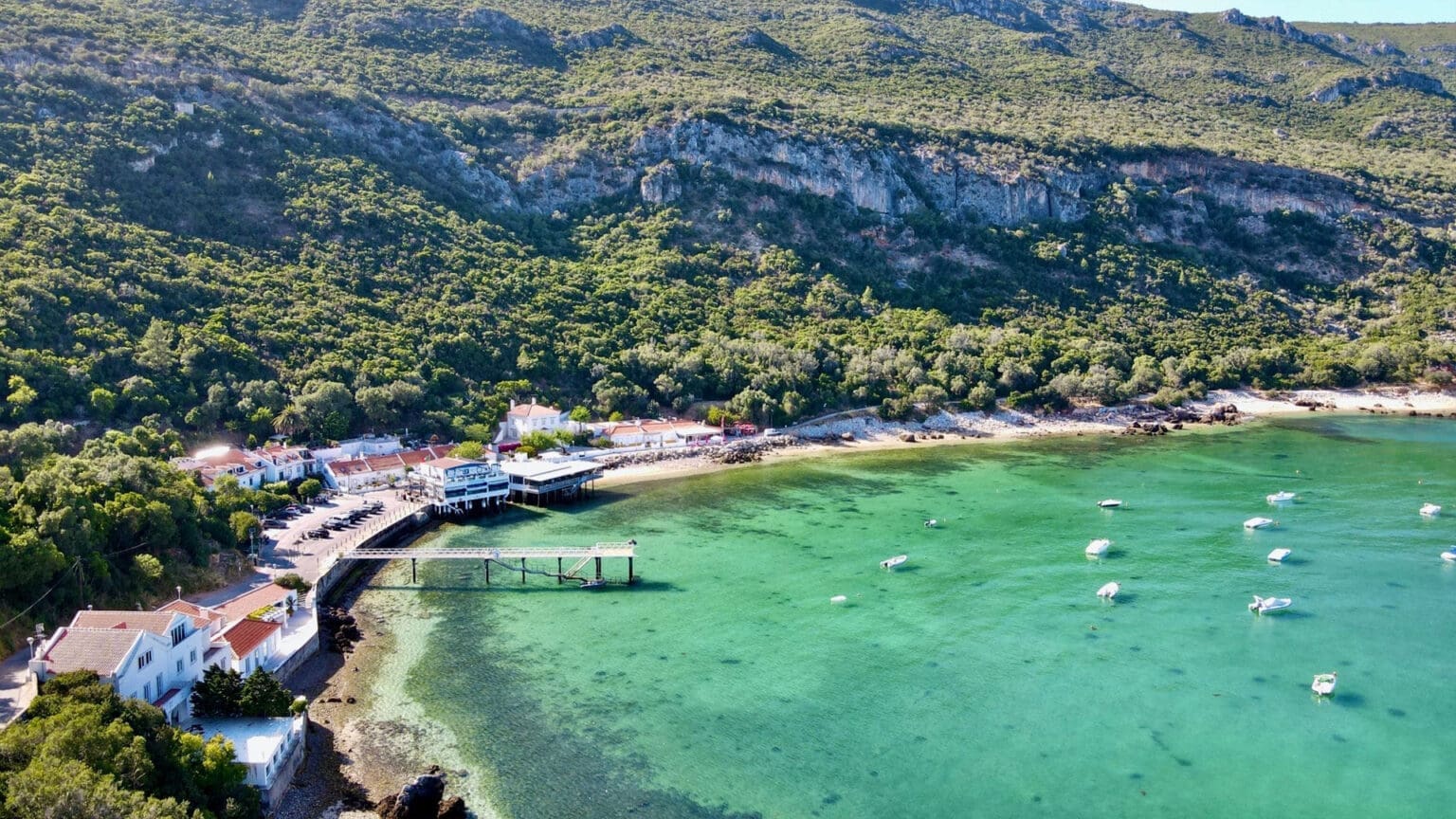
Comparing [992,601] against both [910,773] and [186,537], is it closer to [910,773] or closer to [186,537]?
[910,773]

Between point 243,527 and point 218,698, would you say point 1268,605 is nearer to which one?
point 218,698

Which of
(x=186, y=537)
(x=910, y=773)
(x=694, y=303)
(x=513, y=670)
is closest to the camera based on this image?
(x=910, y=773)

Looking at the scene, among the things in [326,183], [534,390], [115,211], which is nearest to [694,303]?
[534,390]

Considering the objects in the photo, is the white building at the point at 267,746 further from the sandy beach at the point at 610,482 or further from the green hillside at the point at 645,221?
the green hillside at the point at 645,221

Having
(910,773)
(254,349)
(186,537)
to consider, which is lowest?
(910,773)

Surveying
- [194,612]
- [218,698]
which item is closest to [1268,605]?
[218,698]

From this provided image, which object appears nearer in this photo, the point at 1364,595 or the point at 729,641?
the point at 729,641

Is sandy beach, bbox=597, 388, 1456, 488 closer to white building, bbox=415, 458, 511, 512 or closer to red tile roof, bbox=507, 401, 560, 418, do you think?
red tile roof, bbox=507, 401, 560, 418

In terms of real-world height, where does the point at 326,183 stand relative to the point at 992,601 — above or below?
above

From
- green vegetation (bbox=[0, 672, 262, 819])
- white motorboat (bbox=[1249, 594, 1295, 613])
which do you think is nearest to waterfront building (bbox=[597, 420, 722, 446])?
white motorboat (bbox=[1249, 594, 1295, 613])
